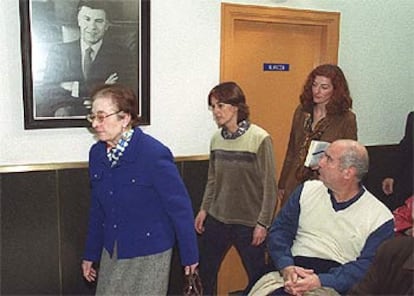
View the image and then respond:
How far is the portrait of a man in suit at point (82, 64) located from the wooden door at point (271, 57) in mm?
725

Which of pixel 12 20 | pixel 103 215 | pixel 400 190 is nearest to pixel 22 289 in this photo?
pixel 103 215

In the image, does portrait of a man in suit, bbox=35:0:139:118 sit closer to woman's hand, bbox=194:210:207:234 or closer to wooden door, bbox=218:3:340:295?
wooden door, bbox=218:3:340:295

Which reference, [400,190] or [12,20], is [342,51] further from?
[12,20]

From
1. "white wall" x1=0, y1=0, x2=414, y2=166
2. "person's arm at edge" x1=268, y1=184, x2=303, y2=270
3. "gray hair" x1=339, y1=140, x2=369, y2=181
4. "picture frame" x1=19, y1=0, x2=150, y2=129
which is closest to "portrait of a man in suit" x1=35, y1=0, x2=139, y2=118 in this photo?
"picture frame" x1=19, y1=0, x2=150, y2=129

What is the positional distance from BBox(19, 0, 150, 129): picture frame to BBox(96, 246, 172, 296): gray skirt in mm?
955

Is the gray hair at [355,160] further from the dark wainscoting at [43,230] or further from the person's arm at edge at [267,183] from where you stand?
the dark wainscoting at [43,230]

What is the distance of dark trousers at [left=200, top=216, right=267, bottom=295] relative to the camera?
9.23 feet

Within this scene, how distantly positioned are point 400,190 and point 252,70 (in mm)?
1333

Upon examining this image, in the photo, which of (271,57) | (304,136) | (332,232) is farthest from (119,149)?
(271,57)

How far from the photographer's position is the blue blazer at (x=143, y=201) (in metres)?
2.19

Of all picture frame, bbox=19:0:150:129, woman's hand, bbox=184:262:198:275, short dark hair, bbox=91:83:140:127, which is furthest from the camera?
picture frame, bbox=19:0:150:129

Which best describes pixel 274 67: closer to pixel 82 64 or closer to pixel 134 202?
pixel 82 64

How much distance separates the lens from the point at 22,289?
286cm

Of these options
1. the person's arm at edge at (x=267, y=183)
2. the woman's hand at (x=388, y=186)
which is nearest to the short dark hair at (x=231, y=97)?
the person's arm at edge at (x=267, y=183)
